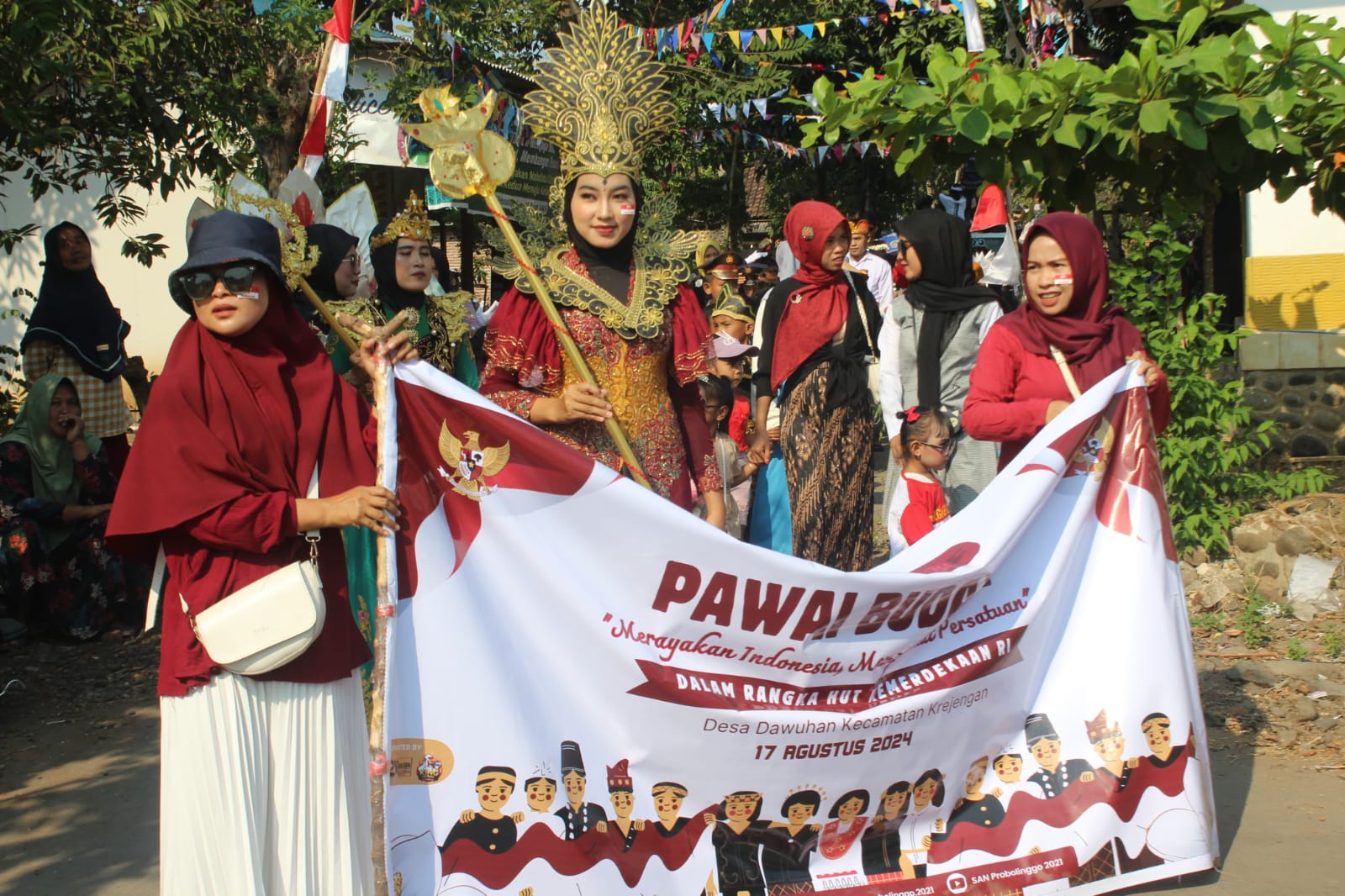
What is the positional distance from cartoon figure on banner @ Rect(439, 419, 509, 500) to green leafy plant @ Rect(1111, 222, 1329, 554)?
454cm

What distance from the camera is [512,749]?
320 cm

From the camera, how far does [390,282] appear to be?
523cm

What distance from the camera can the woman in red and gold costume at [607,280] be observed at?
4129 mm

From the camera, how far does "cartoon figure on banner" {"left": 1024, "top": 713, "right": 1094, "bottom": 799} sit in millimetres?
3705

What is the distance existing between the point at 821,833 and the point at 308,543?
1.56m

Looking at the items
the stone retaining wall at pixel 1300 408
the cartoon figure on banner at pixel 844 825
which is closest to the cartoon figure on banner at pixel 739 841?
the cartoon figure on banner at pixel 844 825

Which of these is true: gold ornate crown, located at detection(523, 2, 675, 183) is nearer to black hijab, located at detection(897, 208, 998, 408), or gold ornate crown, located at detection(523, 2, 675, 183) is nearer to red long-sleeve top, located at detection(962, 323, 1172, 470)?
red long-sleeve top, located at detection(962, 323, 1172, 470)

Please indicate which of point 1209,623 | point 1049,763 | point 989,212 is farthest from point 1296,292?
point 1049,763

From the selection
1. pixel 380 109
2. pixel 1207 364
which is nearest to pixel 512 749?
pixel 1207 364

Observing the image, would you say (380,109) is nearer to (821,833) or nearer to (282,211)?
(282,211)

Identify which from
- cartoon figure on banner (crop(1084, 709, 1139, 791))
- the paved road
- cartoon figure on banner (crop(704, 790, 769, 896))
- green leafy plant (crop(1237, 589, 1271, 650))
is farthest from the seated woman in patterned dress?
green leafy plant (crop(1237, 589, 1271, 650))

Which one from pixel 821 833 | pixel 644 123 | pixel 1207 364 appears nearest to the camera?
pixel 821 833

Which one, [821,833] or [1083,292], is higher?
[1083,292]

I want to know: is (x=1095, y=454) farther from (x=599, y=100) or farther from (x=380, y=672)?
(x=380, y=672)
